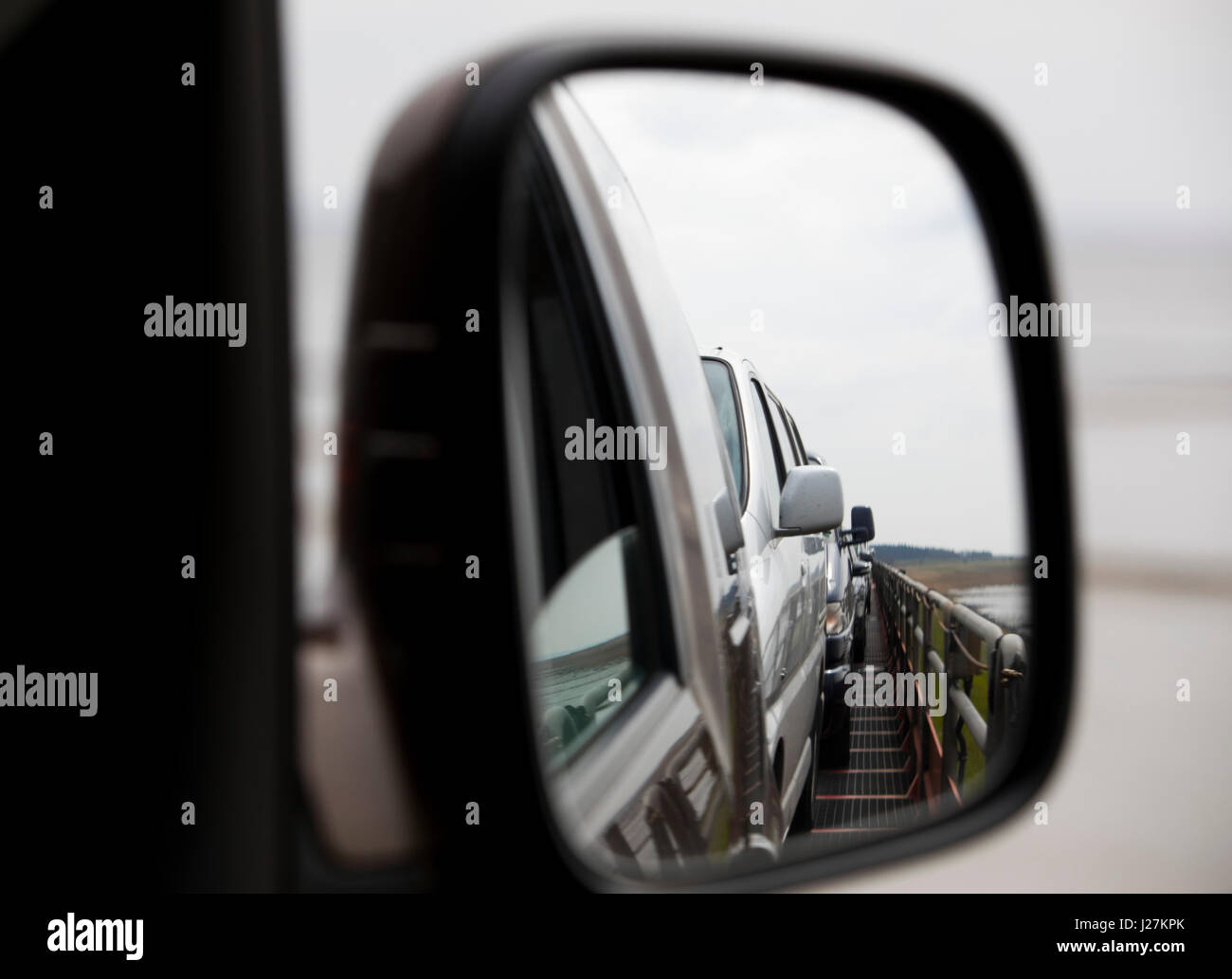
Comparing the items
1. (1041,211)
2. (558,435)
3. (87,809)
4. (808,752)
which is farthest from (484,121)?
(808,752)

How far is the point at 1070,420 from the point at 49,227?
1358 mm

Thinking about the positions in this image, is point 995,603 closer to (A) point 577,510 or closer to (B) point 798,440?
(B) point 798,440

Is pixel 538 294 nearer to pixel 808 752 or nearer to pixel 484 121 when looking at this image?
pixel 484 121

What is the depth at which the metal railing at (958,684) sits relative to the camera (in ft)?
9.86

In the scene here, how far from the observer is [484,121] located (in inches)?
40.1

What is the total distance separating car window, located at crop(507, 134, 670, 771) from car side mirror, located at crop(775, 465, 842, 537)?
0.79 metres
